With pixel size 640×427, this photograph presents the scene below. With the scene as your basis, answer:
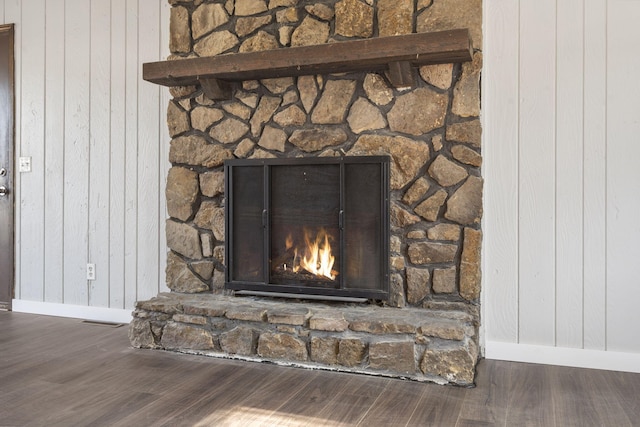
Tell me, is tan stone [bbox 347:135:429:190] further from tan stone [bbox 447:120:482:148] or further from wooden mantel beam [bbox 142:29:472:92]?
wooden mantel beam [bbox 142:29:472:92]

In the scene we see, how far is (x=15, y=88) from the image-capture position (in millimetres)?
3998

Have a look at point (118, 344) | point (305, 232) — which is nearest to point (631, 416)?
point (305, 232)

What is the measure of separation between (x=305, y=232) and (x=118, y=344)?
1.27 meters

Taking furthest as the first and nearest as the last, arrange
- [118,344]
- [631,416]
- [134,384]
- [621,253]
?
[118,344]
[621,253]
[134,384]
[631,416]

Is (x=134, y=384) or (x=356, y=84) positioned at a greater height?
(x=356, y=84)

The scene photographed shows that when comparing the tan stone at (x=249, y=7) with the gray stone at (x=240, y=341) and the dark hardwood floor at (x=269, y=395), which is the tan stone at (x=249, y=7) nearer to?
the gray stone at (x=240, y=341)

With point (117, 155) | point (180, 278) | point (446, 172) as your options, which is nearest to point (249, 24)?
point (117, 155)

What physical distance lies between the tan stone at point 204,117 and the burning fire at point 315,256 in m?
0.86

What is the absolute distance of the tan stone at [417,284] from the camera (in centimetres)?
276

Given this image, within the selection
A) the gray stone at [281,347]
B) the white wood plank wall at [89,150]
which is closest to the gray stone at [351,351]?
the gray stone at [281,347]

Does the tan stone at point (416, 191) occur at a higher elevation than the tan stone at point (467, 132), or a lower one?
lower

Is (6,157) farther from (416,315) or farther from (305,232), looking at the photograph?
(416,315)

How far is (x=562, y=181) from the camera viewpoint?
2.68m

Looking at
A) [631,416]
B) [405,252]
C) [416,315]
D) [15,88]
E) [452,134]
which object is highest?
[15,88]
